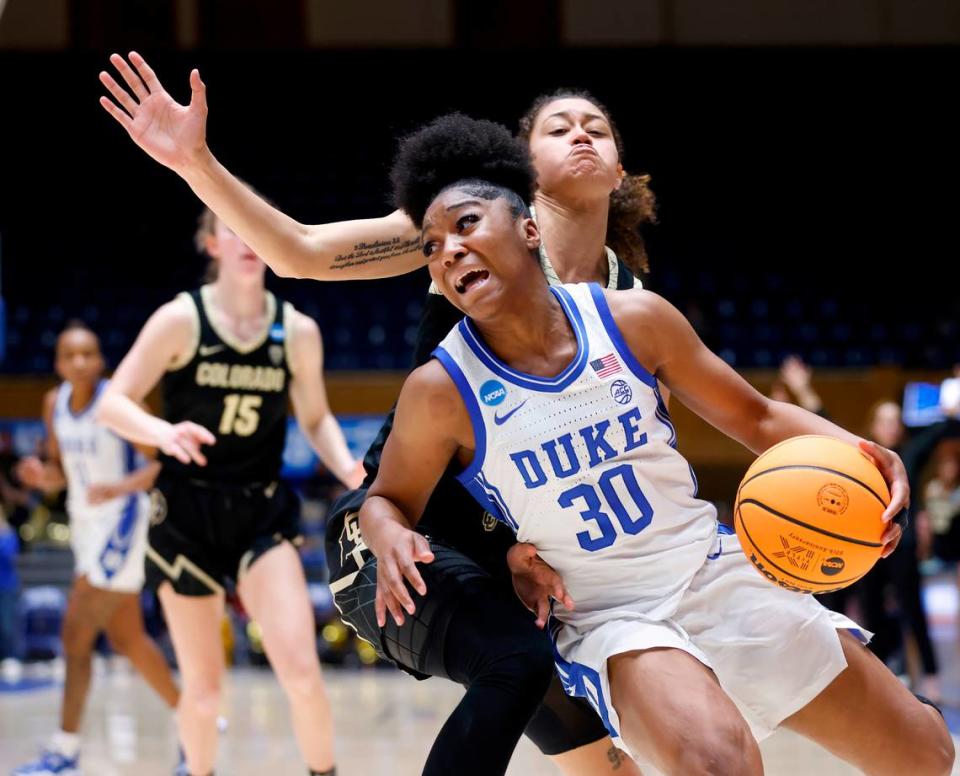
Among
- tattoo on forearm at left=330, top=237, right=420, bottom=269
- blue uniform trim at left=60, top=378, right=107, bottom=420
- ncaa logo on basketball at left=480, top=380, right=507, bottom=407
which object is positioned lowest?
blue uniform trim at left=60, top=378, right=107, bottom=420

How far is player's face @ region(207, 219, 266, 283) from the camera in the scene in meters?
4.50

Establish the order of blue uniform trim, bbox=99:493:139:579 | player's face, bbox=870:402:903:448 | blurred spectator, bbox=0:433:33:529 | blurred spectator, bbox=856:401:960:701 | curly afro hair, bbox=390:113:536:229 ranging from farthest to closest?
blurred spectator, bbox=0:433:33:529, player's face, bbox=870:402:903:448, blurred spectator, bbox=856:401:960:701, blue uniform trim, bbox=99:493:139:579, curly afro hair, bbox=390:113:536:229

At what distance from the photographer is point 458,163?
2.75m

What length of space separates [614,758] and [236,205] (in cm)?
158

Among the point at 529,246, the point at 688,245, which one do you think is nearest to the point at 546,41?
the point at 688,245

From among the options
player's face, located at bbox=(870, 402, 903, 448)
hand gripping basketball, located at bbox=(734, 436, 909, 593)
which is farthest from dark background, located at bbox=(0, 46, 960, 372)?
hand gripping basketball, located at bbox=(734, 436, 909, 593)

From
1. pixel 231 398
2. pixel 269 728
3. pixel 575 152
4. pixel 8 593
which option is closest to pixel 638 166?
pixel 8 593

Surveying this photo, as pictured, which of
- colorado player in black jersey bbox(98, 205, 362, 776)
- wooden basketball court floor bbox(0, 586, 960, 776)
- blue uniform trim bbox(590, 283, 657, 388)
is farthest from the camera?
wooden basketball court floor bbox(0, 586, 960, 776)

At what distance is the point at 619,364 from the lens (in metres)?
2.58

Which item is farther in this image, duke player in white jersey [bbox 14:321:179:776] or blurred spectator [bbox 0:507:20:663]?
blurred spectator [bbox 0:507:20:663]

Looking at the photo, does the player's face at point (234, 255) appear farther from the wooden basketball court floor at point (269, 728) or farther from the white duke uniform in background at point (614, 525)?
the wooden basketball court floor at point (269, 728)

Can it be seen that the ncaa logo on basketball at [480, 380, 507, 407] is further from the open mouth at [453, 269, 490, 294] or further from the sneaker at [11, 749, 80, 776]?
the sneaker at [11, 749, 80, 776]

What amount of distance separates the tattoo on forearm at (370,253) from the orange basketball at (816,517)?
1034 millimetres

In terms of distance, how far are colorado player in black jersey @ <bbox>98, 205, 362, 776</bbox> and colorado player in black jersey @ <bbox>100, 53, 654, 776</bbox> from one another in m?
1.26
